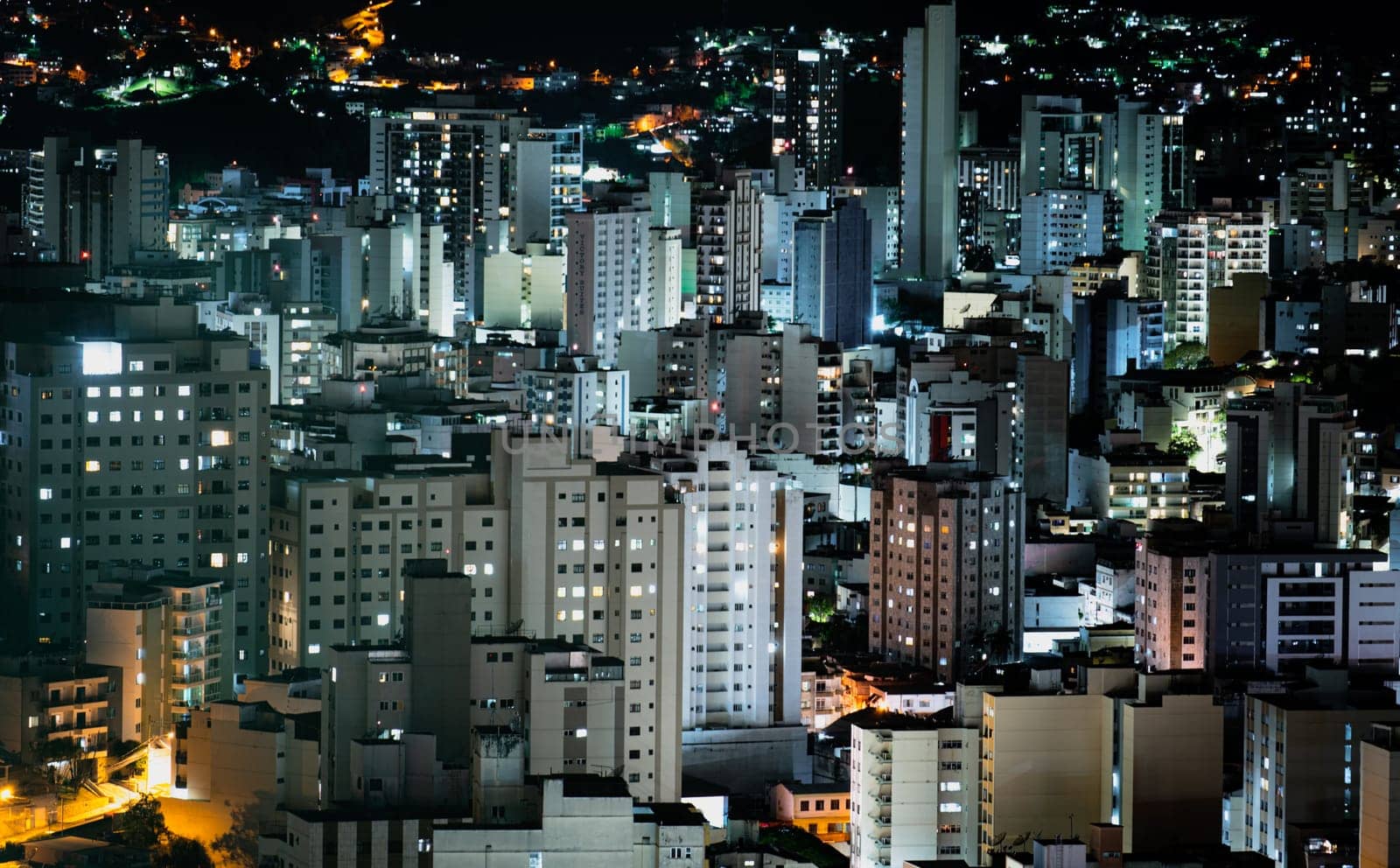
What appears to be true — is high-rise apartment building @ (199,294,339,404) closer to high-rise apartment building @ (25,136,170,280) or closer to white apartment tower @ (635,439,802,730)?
high-rise apartment building @ (25,136,170,280)

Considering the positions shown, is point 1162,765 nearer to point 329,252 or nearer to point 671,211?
point 329,252

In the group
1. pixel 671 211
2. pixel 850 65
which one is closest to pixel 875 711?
pixel 671 211

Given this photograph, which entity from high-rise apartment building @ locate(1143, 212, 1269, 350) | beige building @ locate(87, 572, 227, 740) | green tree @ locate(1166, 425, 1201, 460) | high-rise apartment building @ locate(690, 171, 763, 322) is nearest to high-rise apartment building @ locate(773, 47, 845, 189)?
high-rise apartment building @ locate(690, 171, 763, 322)

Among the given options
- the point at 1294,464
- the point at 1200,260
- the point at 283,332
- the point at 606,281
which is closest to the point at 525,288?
the point at 606,281

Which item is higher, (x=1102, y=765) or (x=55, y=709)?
(x=55, y=709)

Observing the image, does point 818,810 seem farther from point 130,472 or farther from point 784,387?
point 784,387

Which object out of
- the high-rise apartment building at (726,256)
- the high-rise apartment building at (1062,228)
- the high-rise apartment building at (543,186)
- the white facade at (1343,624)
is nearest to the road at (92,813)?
the white facade at (1343,624)

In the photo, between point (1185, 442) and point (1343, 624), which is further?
point (1185, 442)
